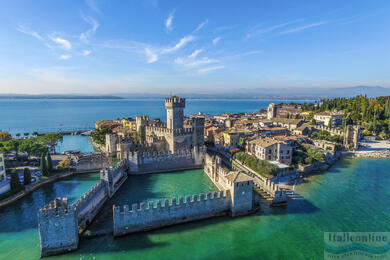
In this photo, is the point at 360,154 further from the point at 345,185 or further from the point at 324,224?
the point at 324,224

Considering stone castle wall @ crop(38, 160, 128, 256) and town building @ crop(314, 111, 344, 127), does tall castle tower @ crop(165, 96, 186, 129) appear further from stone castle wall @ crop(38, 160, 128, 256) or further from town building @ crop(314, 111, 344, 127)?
town building @ crop(314, 111, 344, 127)

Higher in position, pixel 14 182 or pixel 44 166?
pixel 44 166

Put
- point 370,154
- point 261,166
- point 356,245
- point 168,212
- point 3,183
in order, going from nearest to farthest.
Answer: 1. point 356,245
2. point 168,212
3. point 3,183
4. point 261,166
5. point 370,154

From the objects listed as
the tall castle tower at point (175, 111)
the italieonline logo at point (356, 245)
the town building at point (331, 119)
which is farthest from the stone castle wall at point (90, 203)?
the town building at point (331, 119)

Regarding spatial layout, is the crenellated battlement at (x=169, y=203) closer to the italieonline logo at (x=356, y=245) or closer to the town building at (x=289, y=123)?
the italieonline logo at (x=356, y=245)

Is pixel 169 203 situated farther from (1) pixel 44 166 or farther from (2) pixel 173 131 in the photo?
(1) pixel 44 166

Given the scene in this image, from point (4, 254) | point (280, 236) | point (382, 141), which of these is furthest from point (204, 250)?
point (382, 141)

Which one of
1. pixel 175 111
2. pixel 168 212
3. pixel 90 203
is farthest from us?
pixel 175 111

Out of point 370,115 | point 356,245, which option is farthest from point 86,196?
point 370,115
